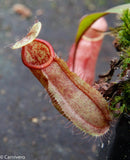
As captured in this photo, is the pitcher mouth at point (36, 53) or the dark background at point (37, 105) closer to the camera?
the pitcher mouth at point (36, 53)

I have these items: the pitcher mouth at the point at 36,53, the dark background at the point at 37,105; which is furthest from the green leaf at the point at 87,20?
the pitcher mouth at the point at 36,53

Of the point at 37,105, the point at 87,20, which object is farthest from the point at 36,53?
the point at 37,105

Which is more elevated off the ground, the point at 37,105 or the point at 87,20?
the point at 87,20

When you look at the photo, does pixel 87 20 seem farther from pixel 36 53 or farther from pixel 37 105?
pixel 37 105

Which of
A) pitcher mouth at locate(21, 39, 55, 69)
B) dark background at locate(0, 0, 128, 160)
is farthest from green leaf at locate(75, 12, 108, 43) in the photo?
pitcher mouth at locate(21, 39, 55, 69)

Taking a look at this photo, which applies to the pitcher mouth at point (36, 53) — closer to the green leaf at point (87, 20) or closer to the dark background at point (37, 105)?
the dark background at point (37, 105)

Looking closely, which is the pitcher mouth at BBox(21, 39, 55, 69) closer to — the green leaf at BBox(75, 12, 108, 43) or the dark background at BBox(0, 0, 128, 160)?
the dark background at BBox(0, 0, 128, 160)
